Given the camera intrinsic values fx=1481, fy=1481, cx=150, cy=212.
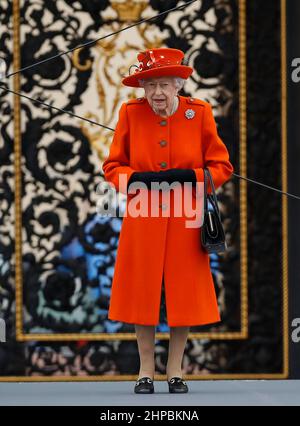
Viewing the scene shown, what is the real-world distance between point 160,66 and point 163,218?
2.55 feet

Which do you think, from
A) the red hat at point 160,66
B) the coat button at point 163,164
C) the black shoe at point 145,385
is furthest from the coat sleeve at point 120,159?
the black shoe at point 145,385

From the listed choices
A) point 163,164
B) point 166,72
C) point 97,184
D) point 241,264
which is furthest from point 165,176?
point 241,264

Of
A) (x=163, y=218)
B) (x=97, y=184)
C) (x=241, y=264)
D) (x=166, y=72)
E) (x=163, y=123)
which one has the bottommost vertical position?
(x=241, y=264)

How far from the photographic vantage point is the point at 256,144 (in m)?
8.83

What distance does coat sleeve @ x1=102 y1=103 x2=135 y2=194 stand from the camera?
7.54 metres

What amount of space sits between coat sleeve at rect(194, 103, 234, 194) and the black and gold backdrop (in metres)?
1.17

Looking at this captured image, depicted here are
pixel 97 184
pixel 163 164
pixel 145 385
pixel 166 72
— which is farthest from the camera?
pixel 97 184

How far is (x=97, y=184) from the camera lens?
8797mm

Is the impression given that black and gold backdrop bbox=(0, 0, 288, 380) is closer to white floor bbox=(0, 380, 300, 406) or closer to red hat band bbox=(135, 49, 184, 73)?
white floor bbox=(0, 380, 300, 406)

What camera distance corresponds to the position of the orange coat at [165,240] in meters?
7.58

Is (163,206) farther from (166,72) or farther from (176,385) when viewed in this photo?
(176,385)

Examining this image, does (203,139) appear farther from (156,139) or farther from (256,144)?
(256,144)

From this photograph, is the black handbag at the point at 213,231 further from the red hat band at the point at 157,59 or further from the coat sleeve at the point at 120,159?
the red hat band at the point at 157,59
